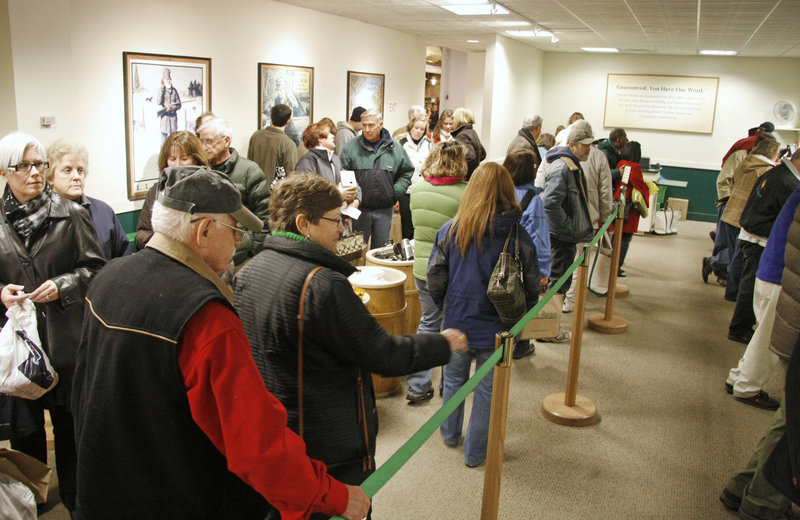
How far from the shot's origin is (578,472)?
3.43 meters

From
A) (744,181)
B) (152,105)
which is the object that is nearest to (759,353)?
(744,181)

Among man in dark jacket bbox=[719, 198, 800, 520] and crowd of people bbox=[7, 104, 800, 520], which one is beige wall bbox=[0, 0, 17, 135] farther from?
man in dark jacket bbox=[719, 198, 800, 520]

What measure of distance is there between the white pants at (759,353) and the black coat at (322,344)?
2.79 meters

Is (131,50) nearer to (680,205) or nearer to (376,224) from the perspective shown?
(376,224)

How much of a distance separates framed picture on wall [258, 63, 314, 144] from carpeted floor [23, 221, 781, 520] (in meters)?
4.08

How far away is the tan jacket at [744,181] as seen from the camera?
590 cm

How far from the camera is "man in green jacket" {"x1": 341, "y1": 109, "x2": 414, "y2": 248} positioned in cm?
563

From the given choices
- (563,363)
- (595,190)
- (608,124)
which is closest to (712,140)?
(608,124)

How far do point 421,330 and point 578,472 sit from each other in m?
1.20

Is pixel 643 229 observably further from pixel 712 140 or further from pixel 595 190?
pixel 595 190

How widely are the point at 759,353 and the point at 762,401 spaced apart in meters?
0.36

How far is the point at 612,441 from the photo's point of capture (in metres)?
3.79

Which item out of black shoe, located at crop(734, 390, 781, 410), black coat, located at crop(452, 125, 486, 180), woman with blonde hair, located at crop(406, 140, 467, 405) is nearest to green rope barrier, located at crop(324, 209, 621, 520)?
woman with blonde hair, located at crop(406, 140, 467, 405)

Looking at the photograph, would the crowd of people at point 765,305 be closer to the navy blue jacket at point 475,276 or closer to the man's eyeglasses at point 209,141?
the navy blue jacket at point 475,276
